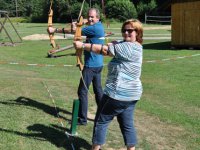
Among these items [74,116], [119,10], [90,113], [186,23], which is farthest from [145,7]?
[74,116]

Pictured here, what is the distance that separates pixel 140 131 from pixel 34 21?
233ft

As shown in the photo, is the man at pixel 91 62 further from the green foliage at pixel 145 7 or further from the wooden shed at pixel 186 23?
the green foliage at pixel 145 7

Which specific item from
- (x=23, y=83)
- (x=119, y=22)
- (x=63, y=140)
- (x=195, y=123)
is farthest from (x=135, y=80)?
(x=119, y=22)

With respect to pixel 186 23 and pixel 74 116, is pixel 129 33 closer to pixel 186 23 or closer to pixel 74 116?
pixel 74 116

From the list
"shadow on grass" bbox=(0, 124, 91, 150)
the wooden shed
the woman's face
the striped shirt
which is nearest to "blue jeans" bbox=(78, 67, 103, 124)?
"shadow on grass" bbox=(0, 124, 91, 150)

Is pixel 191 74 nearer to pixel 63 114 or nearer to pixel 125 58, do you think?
pixel 63 114

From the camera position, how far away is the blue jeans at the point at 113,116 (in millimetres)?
5430

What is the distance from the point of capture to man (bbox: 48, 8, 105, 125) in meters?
7.14

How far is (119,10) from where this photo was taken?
6050 centimetres

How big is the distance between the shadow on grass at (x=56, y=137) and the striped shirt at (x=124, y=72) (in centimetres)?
149

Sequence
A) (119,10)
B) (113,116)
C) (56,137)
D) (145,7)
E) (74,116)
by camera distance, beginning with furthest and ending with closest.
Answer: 1. (145,7)
2. (119,10)
3. (56,137)
4. (74,116)
5. (113,116)

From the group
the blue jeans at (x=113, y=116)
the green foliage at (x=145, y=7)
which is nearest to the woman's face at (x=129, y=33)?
the blue jeans at (x=113, y=116)

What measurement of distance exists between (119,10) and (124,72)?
183ft

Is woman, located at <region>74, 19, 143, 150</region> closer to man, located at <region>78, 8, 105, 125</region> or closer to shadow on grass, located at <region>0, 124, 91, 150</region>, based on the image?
shadow on grass, located at <region>0, 124, 91, 150</region>
